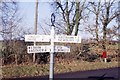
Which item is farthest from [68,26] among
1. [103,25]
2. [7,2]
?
[7,2]

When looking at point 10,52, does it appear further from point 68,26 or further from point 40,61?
point 68,26

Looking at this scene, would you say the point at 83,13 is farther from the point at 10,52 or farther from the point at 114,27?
the point at 10,52

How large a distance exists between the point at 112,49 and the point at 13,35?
12.0m

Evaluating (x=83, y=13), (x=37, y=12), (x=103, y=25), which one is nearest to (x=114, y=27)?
(x=103, y=25)

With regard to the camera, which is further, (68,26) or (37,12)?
(68,26)

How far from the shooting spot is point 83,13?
3275 cm

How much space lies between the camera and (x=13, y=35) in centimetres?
2156

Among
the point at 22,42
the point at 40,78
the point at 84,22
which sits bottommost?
the point at 40,78

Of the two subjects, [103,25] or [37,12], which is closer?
[37,12]

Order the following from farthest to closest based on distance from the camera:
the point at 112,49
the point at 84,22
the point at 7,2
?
1. the point at 84,22
2. the point at 112,49
3. the point at 7,2

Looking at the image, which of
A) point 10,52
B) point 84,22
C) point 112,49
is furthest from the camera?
point 84,22

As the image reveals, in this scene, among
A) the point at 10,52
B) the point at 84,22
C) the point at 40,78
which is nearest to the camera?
the point at 40,78

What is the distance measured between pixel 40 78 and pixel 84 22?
1847 cm

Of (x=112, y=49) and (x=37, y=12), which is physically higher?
(x=37, y=12)
